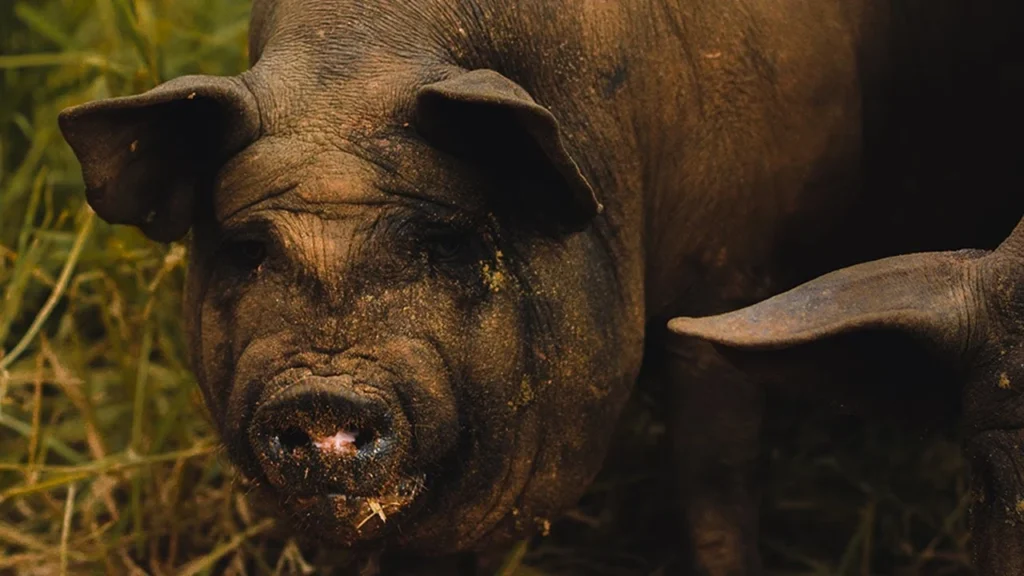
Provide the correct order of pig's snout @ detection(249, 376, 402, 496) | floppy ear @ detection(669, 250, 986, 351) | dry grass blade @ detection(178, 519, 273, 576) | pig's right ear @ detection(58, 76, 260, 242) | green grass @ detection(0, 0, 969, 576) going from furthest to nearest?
green grass @ detection(0, 0, 969, 576) → dry grass blade @ detection(178, 519, 273, 576) → pig's right ear @ detection(58, 76, 260, 242) → pig's snout @ detection(249, 376, 402, 496) → floppy ear @ detection(669, 250, 986, 351)

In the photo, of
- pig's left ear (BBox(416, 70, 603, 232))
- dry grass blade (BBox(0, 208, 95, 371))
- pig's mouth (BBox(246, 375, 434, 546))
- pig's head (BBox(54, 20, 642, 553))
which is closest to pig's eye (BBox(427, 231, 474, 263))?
pig's head (BBox(54, 20, 642, 553))

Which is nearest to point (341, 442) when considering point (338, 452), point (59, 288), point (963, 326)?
point (338, 452)

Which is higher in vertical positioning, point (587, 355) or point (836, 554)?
point (587, 355)

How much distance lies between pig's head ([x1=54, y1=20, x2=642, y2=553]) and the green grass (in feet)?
2.15

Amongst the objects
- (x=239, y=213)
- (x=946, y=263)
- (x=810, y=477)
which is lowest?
(x=810, y=477)

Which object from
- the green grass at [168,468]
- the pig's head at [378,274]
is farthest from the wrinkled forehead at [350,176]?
the green grass at [168,468]

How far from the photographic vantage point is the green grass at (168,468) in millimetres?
4055

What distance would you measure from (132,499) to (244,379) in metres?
1.16

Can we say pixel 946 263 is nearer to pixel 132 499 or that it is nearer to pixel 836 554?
pixel 836 554

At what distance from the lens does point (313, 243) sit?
3014 millimetres

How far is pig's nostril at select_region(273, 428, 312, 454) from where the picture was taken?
118 inches

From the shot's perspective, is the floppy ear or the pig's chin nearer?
the floppy ear

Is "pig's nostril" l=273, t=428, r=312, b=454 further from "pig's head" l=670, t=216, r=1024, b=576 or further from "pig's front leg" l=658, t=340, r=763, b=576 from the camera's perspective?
"pig's front leg" l=658, t=340, r=763, b=576

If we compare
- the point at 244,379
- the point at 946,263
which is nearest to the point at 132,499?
the point at 244,379
